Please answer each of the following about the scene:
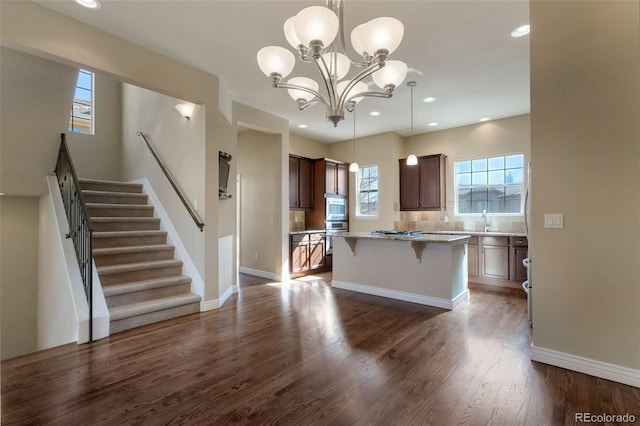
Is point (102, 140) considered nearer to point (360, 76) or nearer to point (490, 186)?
point (360, 76)

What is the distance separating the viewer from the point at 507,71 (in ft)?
A: 12.3

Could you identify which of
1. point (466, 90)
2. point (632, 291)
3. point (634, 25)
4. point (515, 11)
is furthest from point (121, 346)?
point (466, 90)

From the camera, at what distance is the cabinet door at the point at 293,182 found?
6.09 m

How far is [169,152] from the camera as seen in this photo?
15.0ft

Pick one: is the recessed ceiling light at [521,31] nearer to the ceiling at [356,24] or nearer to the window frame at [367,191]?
the ceiling at [356,24]

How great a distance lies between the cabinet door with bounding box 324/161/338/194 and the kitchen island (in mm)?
1731

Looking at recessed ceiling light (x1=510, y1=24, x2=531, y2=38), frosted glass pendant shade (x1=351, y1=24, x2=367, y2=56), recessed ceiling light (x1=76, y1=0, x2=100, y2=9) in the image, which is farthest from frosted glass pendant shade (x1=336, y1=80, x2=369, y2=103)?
recessed ceiling light (x1=76, y1=0, x2=100, y2=9)

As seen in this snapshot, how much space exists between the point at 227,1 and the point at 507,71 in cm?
334

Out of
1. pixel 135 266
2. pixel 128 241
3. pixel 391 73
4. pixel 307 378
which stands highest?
pixel 391 73

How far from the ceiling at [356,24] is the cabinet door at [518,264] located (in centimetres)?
239

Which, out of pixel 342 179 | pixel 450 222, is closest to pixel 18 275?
pixel 342 179

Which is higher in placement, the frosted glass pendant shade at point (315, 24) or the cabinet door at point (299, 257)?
the frosted glass pendant shade at point (315, 24)

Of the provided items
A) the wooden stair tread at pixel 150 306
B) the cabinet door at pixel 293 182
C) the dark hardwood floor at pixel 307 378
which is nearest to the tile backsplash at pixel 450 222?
the cabinet door at pixel 293 182

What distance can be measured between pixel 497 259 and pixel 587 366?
9.96 feet
